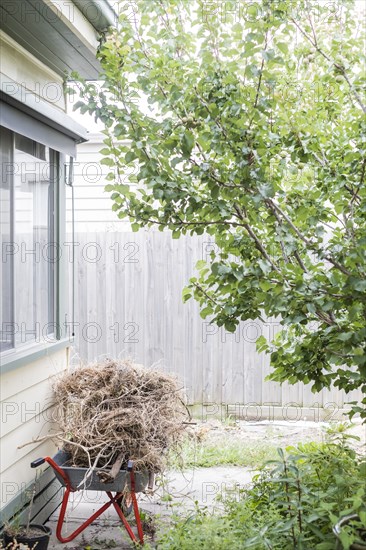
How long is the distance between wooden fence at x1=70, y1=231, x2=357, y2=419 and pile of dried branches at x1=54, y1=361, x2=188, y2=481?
2334mm

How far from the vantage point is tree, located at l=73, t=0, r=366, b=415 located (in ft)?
8.64

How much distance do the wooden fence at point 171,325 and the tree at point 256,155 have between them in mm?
2906

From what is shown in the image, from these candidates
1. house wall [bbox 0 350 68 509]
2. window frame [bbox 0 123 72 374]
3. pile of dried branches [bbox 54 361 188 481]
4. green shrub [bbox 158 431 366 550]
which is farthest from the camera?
window frame [bbox 0 123 72 374]

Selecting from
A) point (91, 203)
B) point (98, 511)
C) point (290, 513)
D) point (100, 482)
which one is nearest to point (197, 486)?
point (98, 511)

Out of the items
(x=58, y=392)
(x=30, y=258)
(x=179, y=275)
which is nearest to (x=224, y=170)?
(x=30, y=258)

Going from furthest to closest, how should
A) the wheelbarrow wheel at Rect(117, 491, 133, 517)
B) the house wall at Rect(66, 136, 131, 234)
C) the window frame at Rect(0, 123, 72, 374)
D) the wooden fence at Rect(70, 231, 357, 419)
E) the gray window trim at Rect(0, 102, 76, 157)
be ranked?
1. the house wall at Rect(66, 136, 131, 234)
2. the wooden fence at Rect(70, 231, 357, 419)
3. the window frame at Rect(0, 123, 72, 374)
4. the wheelbarrow wheel at Rect(117, 491, 133, 517)
5. the gray window trim at Rect(0, 102, 76, 157)

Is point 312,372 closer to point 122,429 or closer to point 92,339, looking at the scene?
point 122,429

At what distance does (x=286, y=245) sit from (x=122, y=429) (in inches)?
54.3

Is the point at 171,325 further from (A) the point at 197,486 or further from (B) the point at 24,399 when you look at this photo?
(B) the point at 24,399

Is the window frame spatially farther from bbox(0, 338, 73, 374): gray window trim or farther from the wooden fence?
the wooden fence

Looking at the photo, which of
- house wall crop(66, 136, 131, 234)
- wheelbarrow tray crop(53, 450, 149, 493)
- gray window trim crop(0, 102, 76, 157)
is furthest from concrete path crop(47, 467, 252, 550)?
house wall crop(66, 136, 131, 234)

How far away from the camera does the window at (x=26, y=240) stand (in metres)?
3.40

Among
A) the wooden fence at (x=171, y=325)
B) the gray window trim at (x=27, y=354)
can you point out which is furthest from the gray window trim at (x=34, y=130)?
the wooden fence at (x=171, y=325)

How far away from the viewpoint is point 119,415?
3555 millimetres
